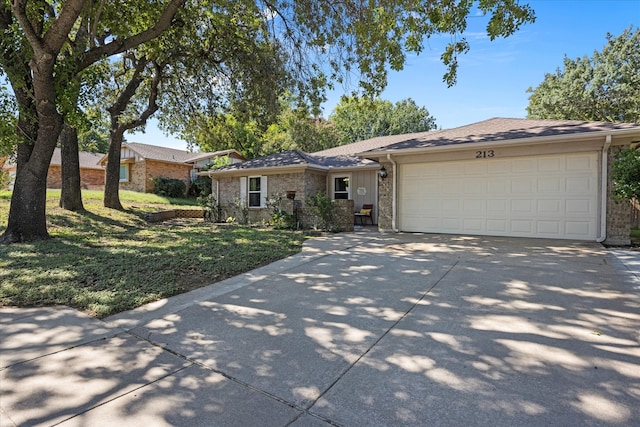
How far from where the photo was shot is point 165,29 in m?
8.88

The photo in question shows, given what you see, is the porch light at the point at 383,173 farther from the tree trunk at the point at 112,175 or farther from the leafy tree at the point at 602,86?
the leafy tree at the point at 602,86

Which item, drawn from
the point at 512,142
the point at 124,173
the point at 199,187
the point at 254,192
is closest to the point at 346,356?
the point at 512,142

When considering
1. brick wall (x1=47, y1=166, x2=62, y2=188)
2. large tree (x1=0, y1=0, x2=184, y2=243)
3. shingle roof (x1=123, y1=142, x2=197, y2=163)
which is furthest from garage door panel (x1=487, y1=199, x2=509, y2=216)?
brick wall (x1=47, y1=166, x2=62, y2=188)

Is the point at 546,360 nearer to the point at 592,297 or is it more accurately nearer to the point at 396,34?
the point at 592,297

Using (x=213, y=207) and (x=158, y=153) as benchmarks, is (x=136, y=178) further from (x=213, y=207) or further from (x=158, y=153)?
(x=213, y=207)

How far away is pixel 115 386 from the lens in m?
2.49

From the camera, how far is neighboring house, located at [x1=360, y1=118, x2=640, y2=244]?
7.94 meters

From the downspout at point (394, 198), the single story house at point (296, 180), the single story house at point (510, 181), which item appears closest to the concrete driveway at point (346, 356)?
the single story house at point (510, 181)

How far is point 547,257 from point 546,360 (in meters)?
4.41

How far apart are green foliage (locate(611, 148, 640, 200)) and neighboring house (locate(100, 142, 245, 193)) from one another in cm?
2477

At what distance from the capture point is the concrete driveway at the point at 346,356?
2.18 m

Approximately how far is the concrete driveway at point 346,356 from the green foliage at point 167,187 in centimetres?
2114

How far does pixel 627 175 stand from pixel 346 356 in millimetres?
7697

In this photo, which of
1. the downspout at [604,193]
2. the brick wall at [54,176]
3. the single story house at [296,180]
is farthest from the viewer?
the brick wall at [54,176]
